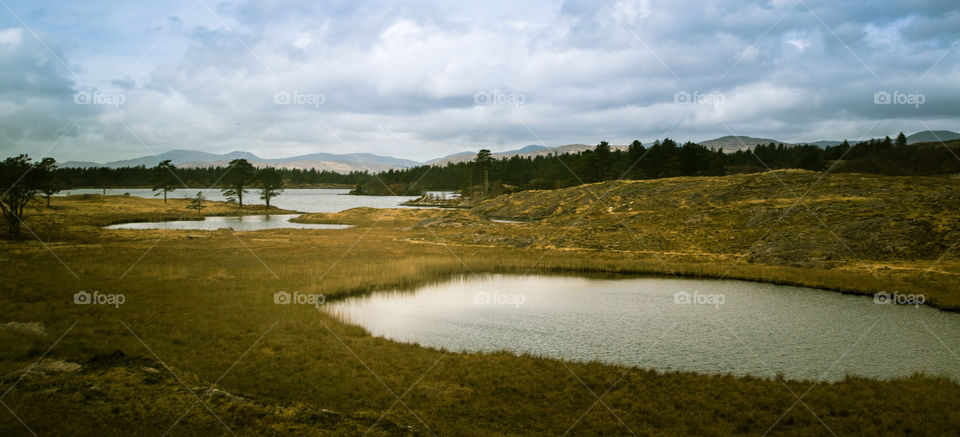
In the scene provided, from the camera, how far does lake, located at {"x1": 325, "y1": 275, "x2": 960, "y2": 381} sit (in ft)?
56.6

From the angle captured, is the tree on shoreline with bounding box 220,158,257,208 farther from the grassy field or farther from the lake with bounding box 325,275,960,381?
the lake with bounding box 325,275,960,381

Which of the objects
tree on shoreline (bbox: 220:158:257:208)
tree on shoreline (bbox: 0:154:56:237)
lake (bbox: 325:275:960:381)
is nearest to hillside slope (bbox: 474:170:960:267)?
lake (bbox: 325:275:960:381)

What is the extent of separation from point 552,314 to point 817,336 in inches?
461

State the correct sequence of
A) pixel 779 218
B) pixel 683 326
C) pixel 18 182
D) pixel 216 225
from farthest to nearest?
1. pixel 216 225
2. pixel 779 218
3. pixel 18 182
4. pixel 683 326

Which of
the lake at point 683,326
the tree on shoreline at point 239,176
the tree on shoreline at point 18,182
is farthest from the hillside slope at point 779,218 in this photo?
the tree on shoreline at point 239,176

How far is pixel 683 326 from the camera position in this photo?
22094 millimetres

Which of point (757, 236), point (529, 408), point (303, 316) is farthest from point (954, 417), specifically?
point (757, 236)

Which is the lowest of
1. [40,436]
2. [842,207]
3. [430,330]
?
[430,330]

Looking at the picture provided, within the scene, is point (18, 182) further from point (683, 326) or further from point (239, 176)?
point (239, 176)

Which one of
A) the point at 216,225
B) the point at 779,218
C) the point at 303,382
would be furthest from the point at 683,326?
the point at 216,225

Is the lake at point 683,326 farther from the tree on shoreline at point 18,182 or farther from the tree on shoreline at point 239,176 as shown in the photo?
the tree on shoreline at point 239,176

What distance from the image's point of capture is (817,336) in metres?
20.4

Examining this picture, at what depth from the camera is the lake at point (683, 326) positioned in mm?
17250

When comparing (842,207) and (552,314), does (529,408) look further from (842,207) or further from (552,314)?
(842,207)
